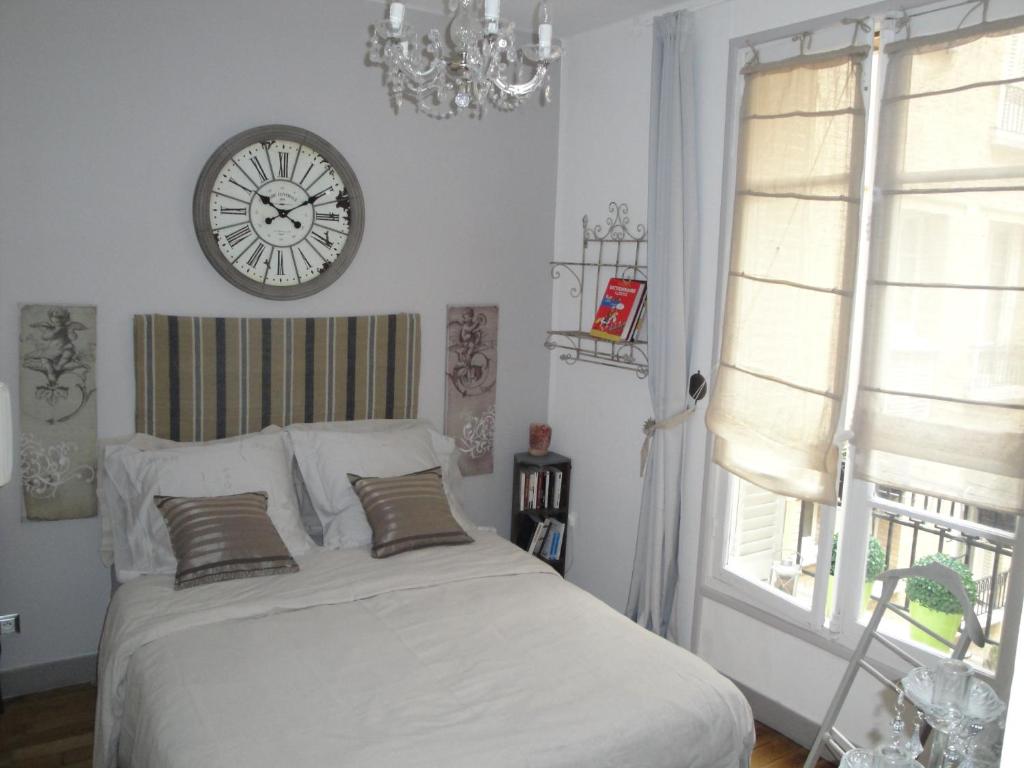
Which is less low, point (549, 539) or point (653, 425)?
point (653, 425)

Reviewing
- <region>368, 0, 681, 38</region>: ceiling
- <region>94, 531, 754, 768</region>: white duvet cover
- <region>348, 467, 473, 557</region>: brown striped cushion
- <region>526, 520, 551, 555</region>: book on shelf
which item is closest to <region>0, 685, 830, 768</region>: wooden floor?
<region>94, 531, 754, 768</region>: white duvet cover

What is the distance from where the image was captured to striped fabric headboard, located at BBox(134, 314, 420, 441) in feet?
11.4

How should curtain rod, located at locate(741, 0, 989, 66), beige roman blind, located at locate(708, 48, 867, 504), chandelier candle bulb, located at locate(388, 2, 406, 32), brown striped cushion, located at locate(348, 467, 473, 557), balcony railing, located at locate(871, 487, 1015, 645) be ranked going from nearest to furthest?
chandelier candle bulb, located at locate(388, 2, 406, 32) → curtain rod, located at locate(741, 0, 989, 66) → balcony railing, located at locate(871, 487, 1015, 645) → beige roman blind, located at locate(708, 48, 867, 504) → brown striped cushion, located at locate(348, 467, 473, 557)

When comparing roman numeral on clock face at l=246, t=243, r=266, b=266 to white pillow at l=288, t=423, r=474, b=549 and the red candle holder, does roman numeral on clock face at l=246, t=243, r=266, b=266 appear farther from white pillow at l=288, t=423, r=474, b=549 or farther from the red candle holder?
the red candle holder

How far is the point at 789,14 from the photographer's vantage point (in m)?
3.16

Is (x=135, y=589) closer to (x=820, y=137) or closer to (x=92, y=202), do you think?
(x=92, y=202)

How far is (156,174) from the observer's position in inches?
134

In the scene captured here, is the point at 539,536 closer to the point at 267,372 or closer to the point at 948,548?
the point at 267,372

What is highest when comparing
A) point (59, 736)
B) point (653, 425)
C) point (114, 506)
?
point (653, 425)

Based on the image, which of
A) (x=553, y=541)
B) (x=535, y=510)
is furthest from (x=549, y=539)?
(x=535, y=510)

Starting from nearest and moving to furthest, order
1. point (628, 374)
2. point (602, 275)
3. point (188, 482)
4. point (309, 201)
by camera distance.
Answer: point (188, 482) < point (309, 201) < point (628, 374) < point (602, 275)

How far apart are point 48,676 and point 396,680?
5.88 ft

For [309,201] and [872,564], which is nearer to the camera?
[872,564]

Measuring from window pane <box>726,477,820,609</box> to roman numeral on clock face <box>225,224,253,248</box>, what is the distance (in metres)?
2.30
